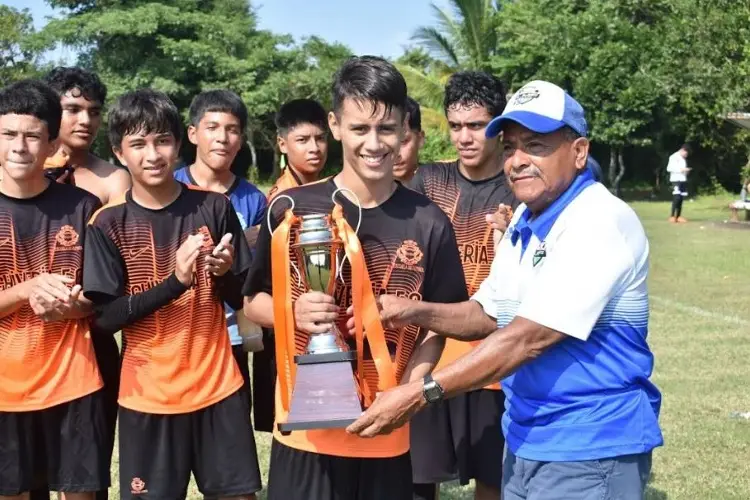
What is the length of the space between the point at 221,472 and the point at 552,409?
5.35 feet

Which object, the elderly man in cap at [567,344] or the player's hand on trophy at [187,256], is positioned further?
the player's hand on trophy at [187,256]

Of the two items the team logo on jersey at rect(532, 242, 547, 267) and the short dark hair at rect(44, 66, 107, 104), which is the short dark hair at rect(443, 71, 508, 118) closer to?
the team logo on jersey at rect(532, 242, 547, 267)

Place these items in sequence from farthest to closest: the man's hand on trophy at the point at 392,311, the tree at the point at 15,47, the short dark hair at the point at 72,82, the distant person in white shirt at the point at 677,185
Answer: the tree at the point at 15,47
the distant person in white shirt at the point at 677,185
the short dark hair at the point at 72,82
the man's hand on trophy at the point at 392,311

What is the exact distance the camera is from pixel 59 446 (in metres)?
3.97

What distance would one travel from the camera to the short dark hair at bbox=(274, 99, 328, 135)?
5297mm

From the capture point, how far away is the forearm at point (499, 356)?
2.77m

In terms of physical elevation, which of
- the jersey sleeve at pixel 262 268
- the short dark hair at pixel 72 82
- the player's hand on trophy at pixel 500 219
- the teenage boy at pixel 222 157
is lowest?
the jersey sleeve at pixel 262 268

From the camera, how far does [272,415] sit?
4812 mm

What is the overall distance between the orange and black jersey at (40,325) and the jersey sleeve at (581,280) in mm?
2095

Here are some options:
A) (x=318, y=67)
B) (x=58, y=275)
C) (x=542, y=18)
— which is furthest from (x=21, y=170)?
(x=318, y=67)

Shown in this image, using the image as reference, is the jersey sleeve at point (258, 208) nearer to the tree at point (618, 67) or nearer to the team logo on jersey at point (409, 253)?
the team logo on jersey at point (409, 253)

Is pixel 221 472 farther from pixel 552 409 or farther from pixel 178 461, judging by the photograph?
pixel 552 409

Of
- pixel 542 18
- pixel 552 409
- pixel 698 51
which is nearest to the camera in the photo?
pixel 552 409

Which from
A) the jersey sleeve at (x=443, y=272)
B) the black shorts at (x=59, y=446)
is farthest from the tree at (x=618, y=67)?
the black shorts at (x=59, y=446)
